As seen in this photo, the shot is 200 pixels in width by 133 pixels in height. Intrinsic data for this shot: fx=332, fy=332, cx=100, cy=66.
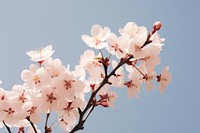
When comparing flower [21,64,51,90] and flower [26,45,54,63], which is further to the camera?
flower [26,45,54,63]

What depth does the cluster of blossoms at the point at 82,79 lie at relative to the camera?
198cm

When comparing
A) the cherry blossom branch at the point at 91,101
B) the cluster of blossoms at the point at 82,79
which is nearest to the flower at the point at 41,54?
the cluster of blossoms at the point at 82,79

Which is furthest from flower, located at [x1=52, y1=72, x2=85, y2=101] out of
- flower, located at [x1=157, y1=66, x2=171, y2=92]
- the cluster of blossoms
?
flower, located at [x1=157, y1=66, x2=171, y2=92]

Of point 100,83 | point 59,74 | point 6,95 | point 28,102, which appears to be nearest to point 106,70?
point 100,83

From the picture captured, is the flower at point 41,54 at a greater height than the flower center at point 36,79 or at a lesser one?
greater

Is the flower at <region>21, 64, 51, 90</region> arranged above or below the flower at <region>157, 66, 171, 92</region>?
below

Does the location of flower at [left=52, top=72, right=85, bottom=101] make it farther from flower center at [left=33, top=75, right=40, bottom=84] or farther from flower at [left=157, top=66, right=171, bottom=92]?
flower at [left=157, top=66, right=171, bottom=92]

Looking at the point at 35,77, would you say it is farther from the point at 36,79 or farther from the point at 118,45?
the point at 118,45

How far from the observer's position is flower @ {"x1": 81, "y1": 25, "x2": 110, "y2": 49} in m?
2.14

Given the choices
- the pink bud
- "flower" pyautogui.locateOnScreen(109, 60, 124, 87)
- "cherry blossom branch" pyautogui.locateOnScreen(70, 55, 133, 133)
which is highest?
the pink bud

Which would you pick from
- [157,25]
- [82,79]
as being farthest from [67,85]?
[157,25]

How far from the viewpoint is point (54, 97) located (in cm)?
194

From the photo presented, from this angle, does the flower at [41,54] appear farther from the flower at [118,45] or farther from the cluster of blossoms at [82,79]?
the flower at [118,45]

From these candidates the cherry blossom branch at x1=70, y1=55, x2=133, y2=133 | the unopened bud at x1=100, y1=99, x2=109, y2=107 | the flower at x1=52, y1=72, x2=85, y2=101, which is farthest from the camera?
the unopened bud at x1=100, y1=99, x2=109, y2=107
